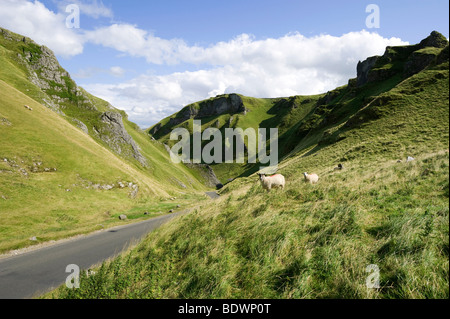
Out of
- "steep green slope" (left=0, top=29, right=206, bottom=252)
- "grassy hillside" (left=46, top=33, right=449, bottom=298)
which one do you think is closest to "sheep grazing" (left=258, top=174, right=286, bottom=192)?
"grassy hillside" (left=46, top=33, right=449, bottom=298)

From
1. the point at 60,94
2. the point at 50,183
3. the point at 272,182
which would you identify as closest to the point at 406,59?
the point at 272,182

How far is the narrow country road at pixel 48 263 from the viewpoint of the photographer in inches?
407

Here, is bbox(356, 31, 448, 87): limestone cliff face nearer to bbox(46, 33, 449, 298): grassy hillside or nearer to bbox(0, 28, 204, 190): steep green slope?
bbox(0, 28, 204, 190): steep green slope

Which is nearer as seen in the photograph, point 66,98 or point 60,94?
point 66,98

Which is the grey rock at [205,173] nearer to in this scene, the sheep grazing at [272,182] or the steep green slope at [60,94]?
the steep green slope at [60,94]

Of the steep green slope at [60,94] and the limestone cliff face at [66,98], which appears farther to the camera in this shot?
the limestone cliff face at [66,98]

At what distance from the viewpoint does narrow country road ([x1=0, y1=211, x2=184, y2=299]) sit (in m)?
10.3

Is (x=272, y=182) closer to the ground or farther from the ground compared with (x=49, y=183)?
closer to the ground

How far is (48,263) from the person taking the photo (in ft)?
44.8

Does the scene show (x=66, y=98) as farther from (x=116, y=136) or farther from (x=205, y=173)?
(x=205, y=173)

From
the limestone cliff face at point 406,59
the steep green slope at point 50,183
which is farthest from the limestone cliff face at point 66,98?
the limestone cliff face at point 406,59

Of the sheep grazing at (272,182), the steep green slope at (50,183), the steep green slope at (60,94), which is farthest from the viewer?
the steep green slope at (60,94)

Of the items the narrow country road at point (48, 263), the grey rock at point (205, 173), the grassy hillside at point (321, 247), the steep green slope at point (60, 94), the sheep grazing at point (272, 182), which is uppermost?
the steep green slope at point (60, 94)
